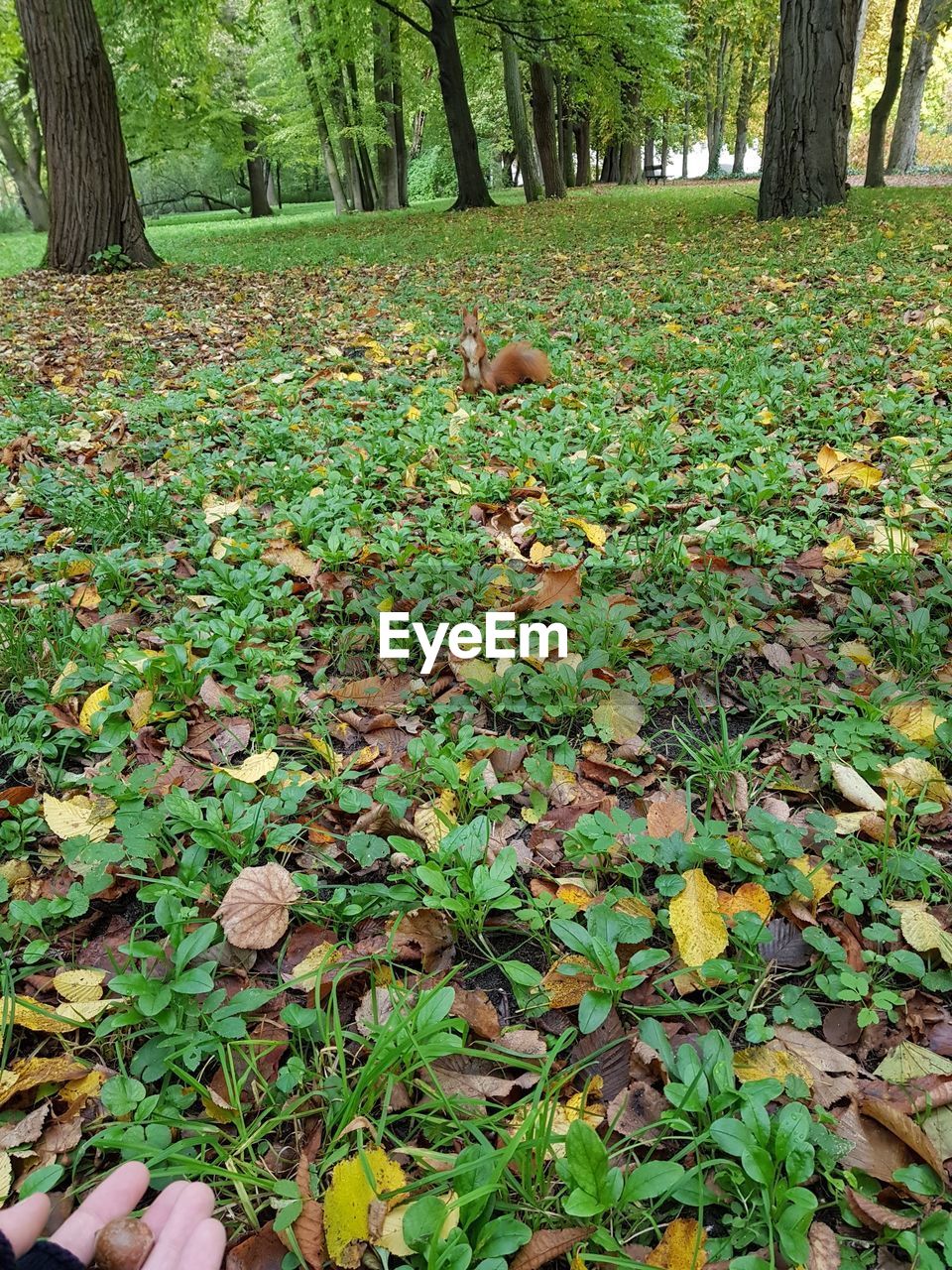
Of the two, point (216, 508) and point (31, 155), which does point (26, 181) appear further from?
point (216, 508)

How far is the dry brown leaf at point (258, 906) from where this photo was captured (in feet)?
4.83

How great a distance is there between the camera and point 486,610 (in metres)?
2.44

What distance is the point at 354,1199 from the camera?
1.07 meters

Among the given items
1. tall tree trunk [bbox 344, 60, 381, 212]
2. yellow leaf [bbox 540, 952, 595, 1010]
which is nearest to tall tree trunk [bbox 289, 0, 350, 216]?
tall tree trunk [bbox 344, 60, 381, 212]

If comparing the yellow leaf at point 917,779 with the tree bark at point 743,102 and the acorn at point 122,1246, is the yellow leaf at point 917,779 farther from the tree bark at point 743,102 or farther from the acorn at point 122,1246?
the tree bark at point 743,102

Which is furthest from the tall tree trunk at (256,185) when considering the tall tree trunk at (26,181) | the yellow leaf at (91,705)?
the yellow leaf at (91,705)

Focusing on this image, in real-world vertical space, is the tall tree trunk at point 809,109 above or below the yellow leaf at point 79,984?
above

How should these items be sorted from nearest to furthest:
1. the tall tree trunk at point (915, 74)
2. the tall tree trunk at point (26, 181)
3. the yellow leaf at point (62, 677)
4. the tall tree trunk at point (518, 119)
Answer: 1. the yellow leaf at point (62, 677)
2. the tall tree trunk at point (915, 74)
3. the tall tree trunk at point (518, 119)
4. the tall tree trunk at point (26, 181)

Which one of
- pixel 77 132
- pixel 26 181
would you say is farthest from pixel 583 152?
pixel 77 132

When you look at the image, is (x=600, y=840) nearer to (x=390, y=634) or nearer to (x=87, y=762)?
(x=390, y=634)

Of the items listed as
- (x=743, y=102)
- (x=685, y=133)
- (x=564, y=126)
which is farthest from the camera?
(x=685, y=133)

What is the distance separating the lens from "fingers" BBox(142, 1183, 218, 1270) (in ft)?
3.41

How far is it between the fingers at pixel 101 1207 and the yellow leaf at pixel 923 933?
1.28 meters

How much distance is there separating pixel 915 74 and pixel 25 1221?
71.8 ft
